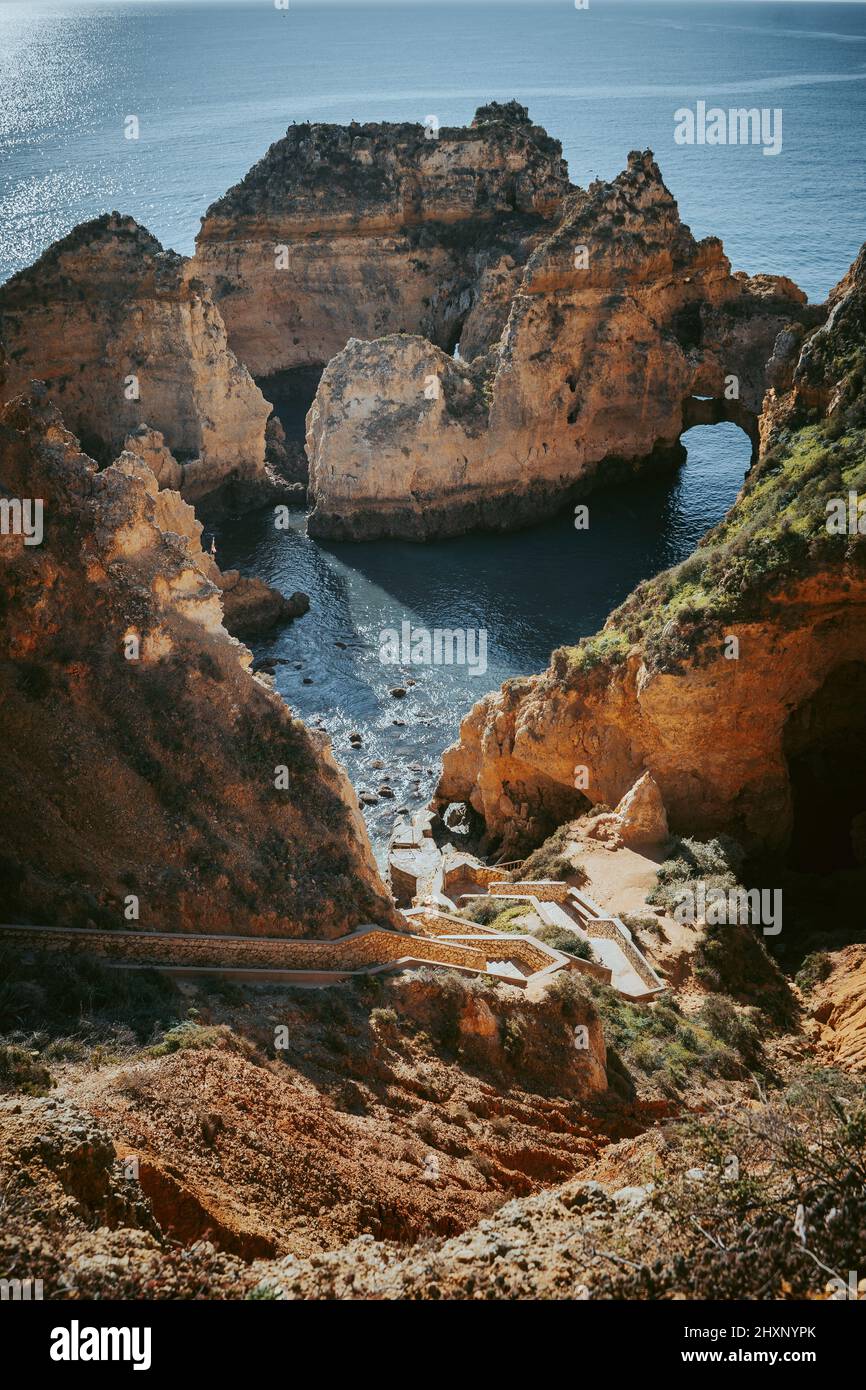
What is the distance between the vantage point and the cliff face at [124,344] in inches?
2202

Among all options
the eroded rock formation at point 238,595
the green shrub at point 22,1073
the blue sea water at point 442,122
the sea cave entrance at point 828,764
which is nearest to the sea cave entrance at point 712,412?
the blue sea water at point 442,122

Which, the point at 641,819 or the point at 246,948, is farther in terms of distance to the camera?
the point at 641,819

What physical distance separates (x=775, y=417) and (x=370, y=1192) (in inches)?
1063

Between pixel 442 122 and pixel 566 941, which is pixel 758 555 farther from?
pixel 442 122

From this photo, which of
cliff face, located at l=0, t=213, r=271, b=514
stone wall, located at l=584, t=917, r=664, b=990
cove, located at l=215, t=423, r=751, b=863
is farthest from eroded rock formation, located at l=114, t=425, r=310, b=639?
stone wall, located at l=584, t=917, r=664, b=990

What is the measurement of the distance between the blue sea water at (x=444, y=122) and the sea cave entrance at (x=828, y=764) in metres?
13.7

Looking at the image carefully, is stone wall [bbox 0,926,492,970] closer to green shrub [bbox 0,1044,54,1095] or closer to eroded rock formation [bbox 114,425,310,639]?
green shrub [bbox 0,1044,54,1095]

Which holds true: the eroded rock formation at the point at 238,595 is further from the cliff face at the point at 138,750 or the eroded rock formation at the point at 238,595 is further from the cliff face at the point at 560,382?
the cliff face at the point at 138,750

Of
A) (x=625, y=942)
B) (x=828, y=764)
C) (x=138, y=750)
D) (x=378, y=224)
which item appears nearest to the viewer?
(x=138, y=750)

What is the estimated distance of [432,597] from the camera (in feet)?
179

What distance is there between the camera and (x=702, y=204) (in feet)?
350

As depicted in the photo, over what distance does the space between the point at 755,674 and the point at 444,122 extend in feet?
446

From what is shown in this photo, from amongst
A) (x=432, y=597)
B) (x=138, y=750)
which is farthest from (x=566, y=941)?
(x=432, y=597)
